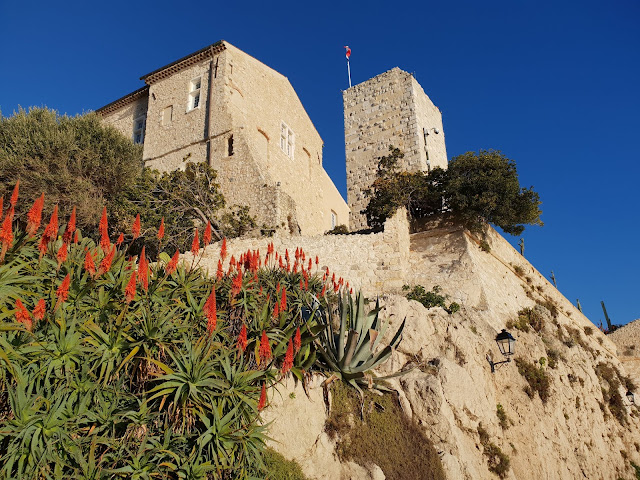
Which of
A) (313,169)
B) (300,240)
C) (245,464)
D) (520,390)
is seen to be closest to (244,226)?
(300,240)

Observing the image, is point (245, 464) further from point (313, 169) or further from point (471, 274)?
point (313, 169)

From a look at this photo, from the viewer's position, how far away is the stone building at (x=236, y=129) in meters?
18.3

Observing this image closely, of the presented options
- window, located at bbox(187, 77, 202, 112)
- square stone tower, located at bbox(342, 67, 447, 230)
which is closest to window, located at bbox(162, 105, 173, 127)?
window, located at bbox(187, 77, 202, 112)

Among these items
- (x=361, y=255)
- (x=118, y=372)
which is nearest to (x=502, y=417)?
(x=361, y=255)

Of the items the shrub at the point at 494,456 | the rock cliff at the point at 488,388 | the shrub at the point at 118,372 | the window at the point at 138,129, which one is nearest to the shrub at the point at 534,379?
the rock cliff at the point at 488,388

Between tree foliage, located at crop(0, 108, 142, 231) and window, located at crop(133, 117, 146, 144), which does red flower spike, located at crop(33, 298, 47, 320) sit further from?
window, located at crop(133, 117, 146, 144)

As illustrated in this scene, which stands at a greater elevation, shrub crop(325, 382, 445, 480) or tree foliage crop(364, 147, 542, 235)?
tree foliage crop(364, 147, 542, 235)

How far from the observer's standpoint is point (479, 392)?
9391mm

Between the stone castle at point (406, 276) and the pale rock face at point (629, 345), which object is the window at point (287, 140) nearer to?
the stone castle at point (406, 276)

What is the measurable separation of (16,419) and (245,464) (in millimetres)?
2387

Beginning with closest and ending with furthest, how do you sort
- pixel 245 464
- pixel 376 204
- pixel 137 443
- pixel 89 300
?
1. pixel 137 443
2. pixel 245 464
3. pixel 89 300
4. pixel 376 204

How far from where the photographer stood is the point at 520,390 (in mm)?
→ 10617

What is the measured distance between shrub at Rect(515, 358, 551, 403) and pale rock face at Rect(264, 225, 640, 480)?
0.18 metres

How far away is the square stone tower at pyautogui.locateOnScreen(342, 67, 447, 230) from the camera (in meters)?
21.0
